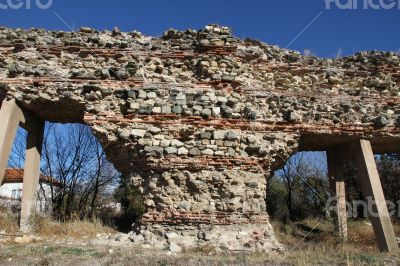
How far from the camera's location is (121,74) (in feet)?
26.3

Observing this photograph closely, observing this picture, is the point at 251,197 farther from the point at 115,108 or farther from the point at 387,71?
the point at 387,71

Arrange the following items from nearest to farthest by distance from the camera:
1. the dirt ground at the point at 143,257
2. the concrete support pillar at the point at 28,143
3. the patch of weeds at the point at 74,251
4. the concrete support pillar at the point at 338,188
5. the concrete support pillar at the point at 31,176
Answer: the dirt ground at the point at 143,257 → the patch of weeds at the point at 74,251 → the concrete support pillar at the point at 28,143 → the concrete support pillar at the point at 31,176 → the concrete support pillar at the point at 338,188

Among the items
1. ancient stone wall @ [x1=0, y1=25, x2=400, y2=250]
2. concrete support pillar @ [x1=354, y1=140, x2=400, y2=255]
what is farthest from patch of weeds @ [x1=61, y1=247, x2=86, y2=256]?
concrete support pillar @ [x1=354, y1=140, x2=400, y2=255]

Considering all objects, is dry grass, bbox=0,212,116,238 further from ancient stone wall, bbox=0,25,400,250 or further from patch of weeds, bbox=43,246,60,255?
patch of weeds, bbox=43,246,60,255

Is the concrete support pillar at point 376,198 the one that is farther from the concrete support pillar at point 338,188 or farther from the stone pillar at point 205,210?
the stone pillar at point 205,210

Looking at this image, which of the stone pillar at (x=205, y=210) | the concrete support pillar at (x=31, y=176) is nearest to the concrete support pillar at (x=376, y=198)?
the stone pillar at (x=205, y=210)

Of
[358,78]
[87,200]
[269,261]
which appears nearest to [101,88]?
[269,261]

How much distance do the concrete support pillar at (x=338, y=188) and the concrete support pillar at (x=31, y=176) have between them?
24.2ft

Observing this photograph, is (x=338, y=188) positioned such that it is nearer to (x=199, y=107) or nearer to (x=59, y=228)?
(x=199, y=107)

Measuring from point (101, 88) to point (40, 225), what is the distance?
3154mm

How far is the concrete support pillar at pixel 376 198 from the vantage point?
25.4 feet

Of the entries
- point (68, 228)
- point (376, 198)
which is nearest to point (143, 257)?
point (68, 228)

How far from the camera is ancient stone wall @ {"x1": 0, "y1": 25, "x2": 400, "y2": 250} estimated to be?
745cm

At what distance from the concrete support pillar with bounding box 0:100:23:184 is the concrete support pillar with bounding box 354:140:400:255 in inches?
293
